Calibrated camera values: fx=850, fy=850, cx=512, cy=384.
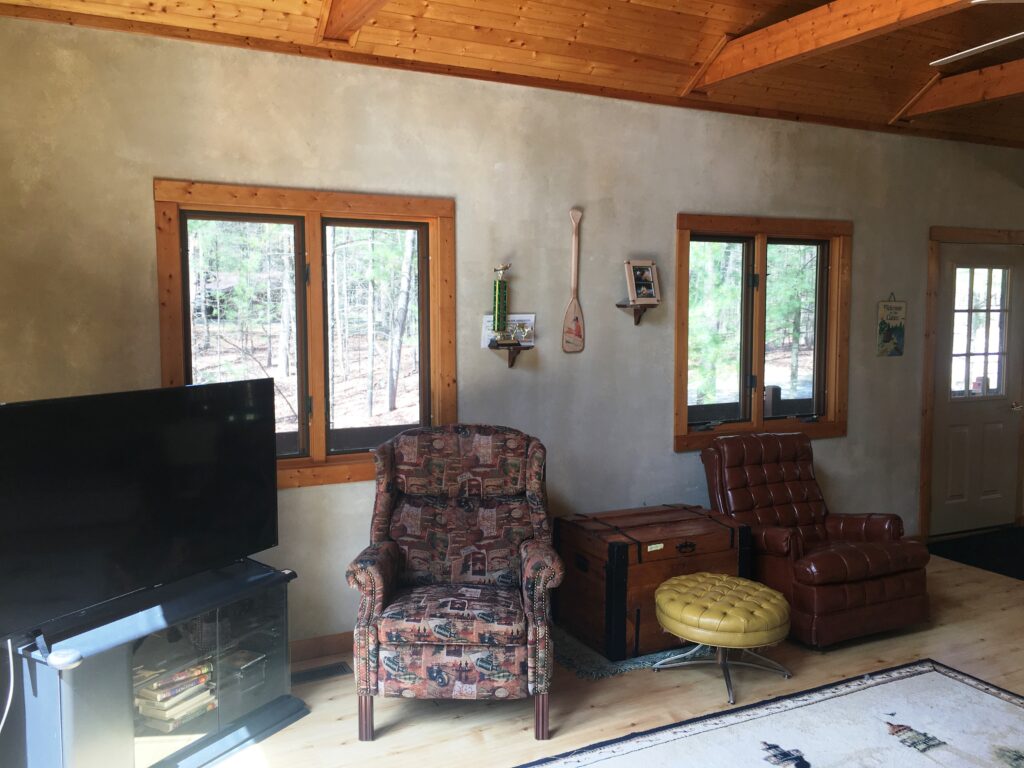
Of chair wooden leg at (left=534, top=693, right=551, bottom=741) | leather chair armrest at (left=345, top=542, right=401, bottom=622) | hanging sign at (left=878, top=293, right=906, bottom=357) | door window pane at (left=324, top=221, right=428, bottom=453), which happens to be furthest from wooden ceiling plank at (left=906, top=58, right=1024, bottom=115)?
leather chair armrest at (left=345, top=542, right=401, bottom=622)

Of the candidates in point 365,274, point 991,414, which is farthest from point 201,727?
point 991,414

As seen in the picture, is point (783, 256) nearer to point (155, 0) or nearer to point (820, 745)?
point (820, 745)

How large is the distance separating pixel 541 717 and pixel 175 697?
1301 millimetres

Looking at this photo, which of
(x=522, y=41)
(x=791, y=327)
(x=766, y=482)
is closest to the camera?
(x=522, y=41)

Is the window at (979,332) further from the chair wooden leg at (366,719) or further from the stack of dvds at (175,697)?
the stack of dvds at (175,697)

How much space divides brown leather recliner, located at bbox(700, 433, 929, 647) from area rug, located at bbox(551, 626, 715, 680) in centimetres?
53

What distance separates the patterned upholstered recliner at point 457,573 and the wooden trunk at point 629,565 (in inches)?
17.3

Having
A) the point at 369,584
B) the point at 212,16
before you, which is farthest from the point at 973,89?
the point at 369,584

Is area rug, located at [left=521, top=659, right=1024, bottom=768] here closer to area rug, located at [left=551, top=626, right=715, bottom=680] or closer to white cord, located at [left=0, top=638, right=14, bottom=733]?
area rug, located at [left=551, top=626, right=715, bottom=680]

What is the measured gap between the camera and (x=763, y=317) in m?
5.01

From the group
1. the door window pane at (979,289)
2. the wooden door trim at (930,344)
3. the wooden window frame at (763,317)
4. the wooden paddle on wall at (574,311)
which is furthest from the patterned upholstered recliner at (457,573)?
the door window pane at (979,289)

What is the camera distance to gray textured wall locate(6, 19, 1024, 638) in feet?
10.9

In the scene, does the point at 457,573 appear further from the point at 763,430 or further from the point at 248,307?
the point at 763,430

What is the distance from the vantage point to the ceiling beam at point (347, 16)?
329cm
